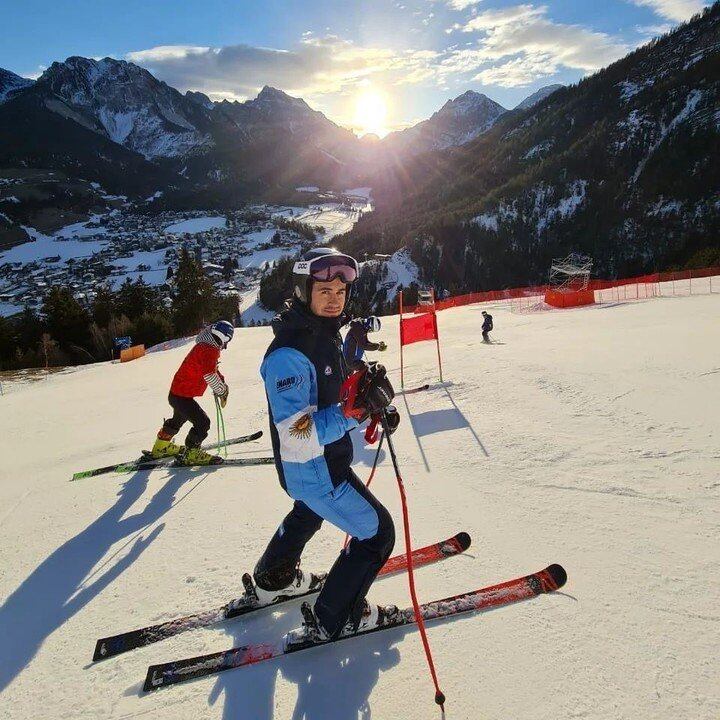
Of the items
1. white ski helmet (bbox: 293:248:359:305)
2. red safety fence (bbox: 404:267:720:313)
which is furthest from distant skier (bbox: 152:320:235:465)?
red safety fence (bbox: 404:267:720:313)

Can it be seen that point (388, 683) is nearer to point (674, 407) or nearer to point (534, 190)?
point (674, 407)

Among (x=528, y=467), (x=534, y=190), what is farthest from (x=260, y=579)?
(x=534, y=190)

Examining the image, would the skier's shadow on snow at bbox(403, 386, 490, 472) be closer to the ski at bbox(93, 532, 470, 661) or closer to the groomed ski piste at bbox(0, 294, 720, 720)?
the groomed ski piste at bbox(0, 294, 720, 720)

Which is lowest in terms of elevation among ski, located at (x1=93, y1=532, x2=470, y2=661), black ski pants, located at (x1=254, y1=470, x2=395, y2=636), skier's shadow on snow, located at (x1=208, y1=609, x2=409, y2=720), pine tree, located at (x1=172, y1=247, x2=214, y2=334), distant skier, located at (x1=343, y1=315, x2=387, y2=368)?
skier's shadow on snow, located at (x1=208, y1=609, x2=409, y2=720)

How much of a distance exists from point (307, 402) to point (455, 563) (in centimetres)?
214

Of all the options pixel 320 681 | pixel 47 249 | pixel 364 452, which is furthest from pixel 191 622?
pixel 47 249

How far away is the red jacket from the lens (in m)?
6.22

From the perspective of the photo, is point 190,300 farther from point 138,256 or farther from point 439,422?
point 138,256

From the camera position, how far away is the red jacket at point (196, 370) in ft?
20.4

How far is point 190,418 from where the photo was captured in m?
6.49

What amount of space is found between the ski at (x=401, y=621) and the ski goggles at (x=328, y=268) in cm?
229

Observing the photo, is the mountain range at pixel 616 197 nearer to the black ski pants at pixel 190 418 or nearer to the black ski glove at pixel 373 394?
the black ski pants at pixel 190 418

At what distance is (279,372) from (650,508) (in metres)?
3.70

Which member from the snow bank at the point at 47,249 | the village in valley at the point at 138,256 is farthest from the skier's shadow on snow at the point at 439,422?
the snow bank at the point at 47,249
